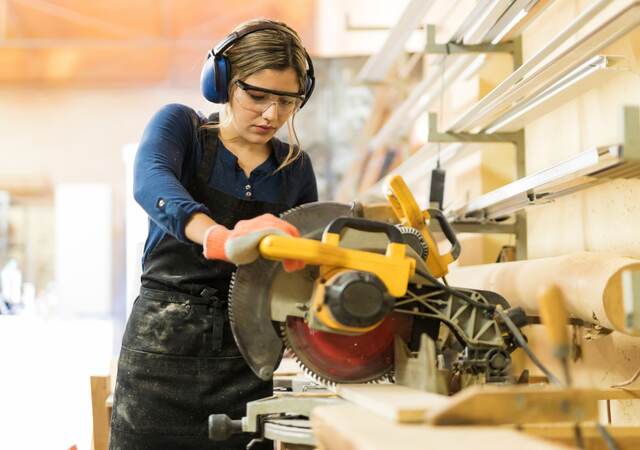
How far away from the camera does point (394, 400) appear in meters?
1.20

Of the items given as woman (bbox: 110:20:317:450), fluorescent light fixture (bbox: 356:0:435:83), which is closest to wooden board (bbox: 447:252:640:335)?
woman (bbox: 110:20:317:450)

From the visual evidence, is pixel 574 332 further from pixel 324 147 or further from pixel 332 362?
pixel 324 147

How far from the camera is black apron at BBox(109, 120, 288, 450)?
1817mm

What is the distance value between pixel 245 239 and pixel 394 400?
354 mm

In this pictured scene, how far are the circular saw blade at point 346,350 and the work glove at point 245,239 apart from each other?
150mm

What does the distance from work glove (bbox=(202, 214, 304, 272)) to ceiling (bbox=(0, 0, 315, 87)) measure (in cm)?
933

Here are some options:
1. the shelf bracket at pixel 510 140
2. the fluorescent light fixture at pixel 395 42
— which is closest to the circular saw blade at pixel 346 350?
the shelf bracket at pixel 510 140

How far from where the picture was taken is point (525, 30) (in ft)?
9.52

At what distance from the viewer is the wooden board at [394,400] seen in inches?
43.7

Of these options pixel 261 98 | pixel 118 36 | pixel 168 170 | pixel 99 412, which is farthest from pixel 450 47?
pixel 118 36

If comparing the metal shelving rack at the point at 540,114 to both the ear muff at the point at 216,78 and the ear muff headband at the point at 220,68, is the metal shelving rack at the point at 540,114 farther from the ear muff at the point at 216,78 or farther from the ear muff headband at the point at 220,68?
the ear muff at the point at 216,78

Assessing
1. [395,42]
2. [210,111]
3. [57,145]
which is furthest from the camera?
[57,145]

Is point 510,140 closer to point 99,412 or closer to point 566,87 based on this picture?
point 566,87

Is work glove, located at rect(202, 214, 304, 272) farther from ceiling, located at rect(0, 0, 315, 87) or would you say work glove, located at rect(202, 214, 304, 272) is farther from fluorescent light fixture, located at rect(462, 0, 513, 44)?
ceiling, located at rect(0, 0, 315, 87)
